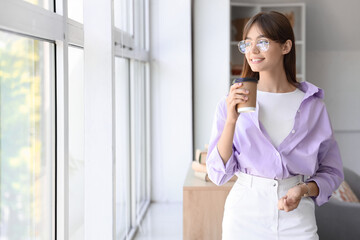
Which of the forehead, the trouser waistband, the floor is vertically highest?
the forehead

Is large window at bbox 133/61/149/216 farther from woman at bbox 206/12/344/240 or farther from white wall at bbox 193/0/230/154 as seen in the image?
woman at bbox 206/12/344/240

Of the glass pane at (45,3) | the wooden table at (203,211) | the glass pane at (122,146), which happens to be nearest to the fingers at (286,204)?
the glass pane at (45,3)

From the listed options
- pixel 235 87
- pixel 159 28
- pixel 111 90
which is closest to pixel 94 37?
pixel 111 90

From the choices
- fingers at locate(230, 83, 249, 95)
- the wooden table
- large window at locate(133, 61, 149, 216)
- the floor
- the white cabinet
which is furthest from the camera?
the white cabinet

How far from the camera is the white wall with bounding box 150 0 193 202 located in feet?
16.1

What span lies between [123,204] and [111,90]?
1.41 meters

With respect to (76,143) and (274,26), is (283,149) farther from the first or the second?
(76,143)

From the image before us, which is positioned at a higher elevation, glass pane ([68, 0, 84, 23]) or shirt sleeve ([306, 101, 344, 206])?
glass pane ([68, 0, 84, 23])

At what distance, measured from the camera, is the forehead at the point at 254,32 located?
1.67 metres

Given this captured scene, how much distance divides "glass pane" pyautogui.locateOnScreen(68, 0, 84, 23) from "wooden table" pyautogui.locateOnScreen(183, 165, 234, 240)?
1.11 meters

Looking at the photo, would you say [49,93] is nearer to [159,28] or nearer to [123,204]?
[123,204]

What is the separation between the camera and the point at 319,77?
6617 mm

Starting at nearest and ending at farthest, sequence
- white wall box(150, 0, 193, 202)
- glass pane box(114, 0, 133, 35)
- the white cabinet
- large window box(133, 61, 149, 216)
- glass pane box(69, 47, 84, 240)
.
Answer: glass pane box(69, 47, 84, 240)
glass pane box(114, 0, 133, 35)
large window box(133, 61, 149, 216)
white wall box(150, 0, 193, 202)
the white cabinet

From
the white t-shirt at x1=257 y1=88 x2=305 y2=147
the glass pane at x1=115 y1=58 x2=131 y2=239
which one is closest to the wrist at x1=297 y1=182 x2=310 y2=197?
the white t-shirt at x1=257 y1=88 x2=305 y2=147
